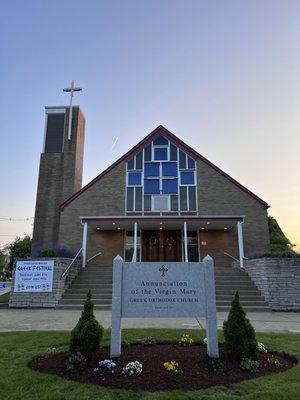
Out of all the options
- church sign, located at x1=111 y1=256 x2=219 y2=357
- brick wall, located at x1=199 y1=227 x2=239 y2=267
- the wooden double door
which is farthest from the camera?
the wooden double door

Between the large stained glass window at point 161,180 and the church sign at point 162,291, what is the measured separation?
15.6 m

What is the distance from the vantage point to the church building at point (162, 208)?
66.9 feet

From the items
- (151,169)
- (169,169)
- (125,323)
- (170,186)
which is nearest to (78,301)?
(125,323)

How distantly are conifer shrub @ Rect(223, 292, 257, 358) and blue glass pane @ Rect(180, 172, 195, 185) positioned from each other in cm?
1680

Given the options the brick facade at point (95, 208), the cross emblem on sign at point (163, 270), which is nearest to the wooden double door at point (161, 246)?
the brick facade at point (95, 208)

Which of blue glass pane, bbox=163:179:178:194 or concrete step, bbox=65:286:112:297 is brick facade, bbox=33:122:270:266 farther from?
concrete step, bbox=65:286:112:297

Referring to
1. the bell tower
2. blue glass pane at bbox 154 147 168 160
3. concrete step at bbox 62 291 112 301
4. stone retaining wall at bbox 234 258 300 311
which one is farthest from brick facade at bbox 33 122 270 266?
concrete step at bbox 62 291 112 301

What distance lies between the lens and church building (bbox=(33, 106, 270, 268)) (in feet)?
66.9

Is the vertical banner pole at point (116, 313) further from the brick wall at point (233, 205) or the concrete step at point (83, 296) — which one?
the brick wall at point (233, 205)

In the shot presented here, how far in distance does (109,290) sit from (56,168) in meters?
13.8

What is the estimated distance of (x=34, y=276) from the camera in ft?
46.5

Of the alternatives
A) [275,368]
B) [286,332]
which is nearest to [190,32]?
[286,332]

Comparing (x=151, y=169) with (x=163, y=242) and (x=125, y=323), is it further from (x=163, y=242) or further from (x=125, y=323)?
(x=125, y=323)

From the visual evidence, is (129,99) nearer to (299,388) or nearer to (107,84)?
(107,84)
